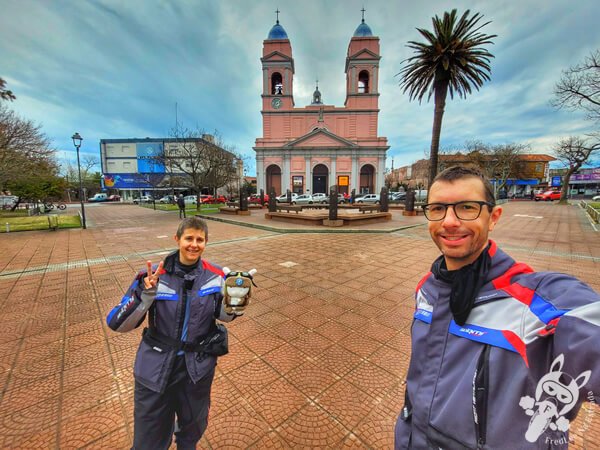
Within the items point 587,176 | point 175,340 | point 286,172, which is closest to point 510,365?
point 175,340

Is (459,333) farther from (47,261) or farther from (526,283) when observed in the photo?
(47,261)

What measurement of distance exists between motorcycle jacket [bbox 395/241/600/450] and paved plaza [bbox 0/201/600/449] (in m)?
1.27

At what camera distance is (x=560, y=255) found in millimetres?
7305

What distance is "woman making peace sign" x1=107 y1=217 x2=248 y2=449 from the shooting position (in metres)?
1.60

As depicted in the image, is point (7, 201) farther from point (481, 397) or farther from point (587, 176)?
point (587, 176)

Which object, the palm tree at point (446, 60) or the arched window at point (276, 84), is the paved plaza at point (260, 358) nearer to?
the palm tree at point (446, 60)

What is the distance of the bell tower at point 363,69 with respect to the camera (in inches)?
1715

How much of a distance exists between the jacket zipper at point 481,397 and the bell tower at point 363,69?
5021 centimetres

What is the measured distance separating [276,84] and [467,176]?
51.4m

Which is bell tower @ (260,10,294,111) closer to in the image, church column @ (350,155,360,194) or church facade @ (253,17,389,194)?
church facade @ (253,17,389,194)

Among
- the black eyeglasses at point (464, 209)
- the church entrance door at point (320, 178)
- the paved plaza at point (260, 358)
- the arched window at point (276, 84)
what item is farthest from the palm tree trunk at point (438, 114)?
the arched window at point (276, 84)

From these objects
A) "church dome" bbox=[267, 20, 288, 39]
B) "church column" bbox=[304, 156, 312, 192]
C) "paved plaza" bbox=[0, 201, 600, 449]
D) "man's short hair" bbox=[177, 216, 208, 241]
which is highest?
"church dome" bbox=[267, 20, 288, 39]

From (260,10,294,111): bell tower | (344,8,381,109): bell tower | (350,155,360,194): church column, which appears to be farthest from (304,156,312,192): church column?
(344,8,381,109): bell tower

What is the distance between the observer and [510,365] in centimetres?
89
